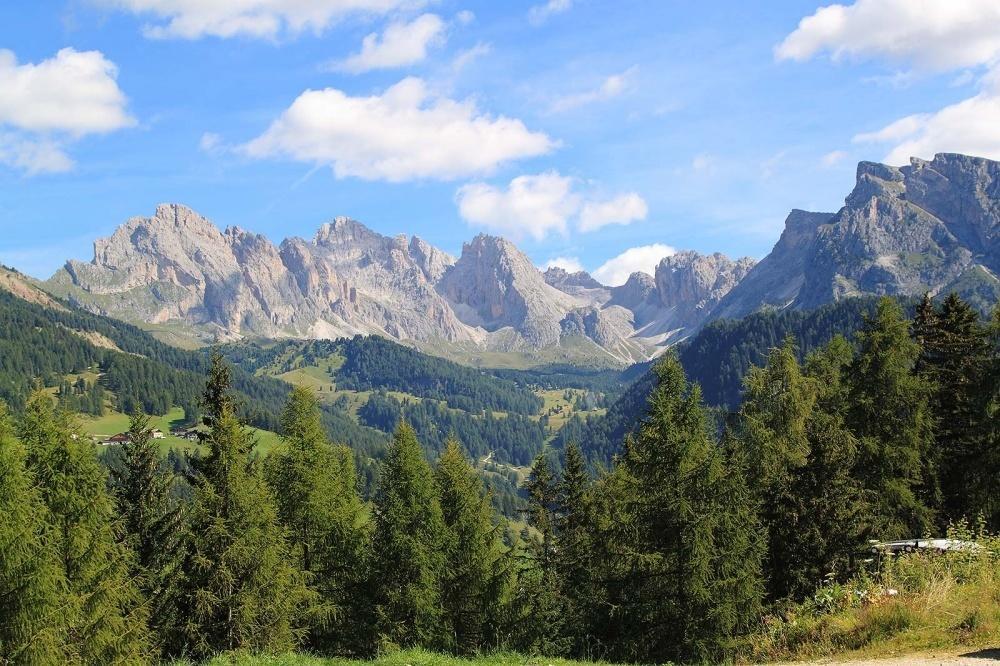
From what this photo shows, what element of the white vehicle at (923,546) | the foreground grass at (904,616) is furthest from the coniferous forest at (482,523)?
the foreground grass at (904,616)

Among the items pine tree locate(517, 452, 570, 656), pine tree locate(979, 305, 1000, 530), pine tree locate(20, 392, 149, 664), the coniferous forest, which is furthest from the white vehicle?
pine tree locate(20, 392, 149, 664)

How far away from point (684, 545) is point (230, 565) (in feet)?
60.2

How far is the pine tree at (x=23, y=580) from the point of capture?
23172 mm

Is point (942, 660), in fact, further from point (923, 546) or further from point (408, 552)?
point (408, 552)

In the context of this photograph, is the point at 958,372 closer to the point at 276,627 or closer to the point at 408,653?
the point at 408,653

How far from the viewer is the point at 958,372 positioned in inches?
1517

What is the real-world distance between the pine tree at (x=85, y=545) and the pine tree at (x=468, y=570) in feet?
47.2

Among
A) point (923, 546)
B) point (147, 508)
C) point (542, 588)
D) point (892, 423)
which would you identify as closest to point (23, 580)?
point (147, 508)

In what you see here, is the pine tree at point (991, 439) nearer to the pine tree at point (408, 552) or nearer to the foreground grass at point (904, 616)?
the foreground grass at point (904, 616)

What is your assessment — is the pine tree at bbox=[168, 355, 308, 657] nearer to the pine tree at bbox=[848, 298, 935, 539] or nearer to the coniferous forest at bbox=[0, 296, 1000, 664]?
the coniferous forest at bbox=[0, 296, 1000, 664]

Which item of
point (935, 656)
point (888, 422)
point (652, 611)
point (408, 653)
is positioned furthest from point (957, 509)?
point (408, 653)

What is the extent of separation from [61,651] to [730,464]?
2532 cm

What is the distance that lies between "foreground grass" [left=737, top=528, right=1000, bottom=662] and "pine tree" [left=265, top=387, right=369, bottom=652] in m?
23.2

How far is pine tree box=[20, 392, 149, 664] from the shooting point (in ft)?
84.8
